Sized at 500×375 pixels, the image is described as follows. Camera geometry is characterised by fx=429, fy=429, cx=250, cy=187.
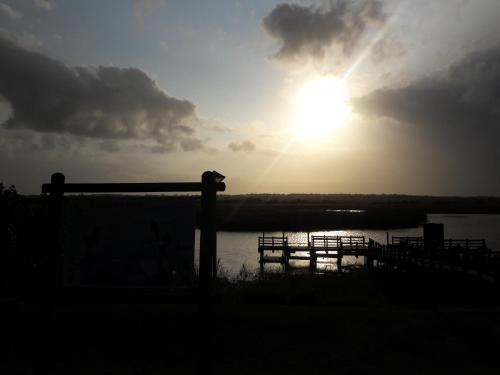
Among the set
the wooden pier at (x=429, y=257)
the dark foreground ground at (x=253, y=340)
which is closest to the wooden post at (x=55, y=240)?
the dark foreground ground at (x=253, y=340)

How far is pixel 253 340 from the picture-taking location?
8.55 metres

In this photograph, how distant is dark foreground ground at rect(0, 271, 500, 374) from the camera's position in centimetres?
720

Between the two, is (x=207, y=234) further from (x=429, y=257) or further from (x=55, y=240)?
(x=429, y=257)

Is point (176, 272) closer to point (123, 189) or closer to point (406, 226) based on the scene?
point (123, 189)

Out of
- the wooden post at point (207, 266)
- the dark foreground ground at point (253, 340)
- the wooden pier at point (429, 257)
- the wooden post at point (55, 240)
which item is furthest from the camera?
the wooden pier at point (429, 257)

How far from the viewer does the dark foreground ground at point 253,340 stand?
7.20m

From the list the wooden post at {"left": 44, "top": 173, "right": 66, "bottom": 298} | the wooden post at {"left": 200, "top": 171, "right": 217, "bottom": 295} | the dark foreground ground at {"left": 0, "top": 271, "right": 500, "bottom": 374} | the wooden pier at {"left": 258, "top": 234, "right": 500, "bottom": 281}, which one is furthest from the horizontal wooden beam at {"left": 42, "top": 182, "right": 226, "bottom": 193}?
the wooden pier at {"left": 258, "top": 234, "right": 500, "bottom": 281}

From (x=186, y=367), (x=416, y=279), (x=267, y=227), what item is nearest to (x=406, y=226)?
(x=267, y=227)

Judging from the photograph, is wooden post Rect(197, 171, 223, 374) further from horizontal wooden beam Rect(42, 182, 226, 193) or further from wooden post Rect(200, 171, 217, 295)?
horizontal wooden beam Rect(42, 182, 226, 193)

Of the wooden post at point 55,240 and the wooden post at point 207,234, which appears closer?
the wooden post at point 207,234

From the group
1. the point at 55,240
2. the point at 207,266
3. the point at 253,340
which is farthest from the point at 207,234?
the point at 253,340

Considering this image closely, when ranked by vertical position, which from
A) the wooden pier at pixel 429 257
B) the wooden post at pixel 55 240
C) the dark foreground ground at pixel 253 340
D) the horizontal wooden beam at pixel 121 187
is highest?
the horizontal wooden beam at pixel 121 187

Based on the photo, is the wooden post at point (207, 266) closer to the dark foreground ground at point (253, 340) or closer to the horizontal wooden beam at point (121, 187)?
the dark foreground ground at point (253, 340)

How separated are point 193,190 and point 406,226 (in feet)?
266
